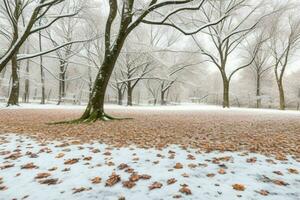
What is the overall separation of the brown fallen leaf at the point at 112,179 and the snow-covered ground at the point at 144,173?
30 millimetres

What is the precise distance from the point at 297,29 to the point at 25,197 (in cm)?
2960

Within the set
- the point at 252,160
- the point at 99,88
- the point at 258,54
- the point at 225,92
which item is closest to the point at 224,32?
the point at 225,92

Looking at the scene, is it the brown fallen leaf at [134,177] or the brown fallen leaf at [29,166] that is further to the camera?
the brown fallen leaf at [29,166]

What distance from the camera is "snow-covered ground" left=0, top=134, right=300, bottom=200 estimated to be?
278cm

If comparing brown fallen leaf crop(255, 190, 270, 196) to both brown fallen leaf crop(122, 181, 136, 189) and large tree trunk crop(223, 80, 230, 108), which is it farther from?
large tree trunk crop(223, 80, 230, 108)

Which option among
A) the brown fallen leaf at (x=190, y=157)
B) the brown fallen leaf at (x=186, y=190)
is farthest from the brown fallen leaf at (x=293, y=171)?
the brown fallen leaf at (x=186, y=190)

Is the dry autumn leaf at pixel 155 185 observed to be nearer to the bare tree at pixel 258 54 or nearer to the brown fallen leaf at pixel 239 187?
the brown fallen leaf at pixel 239 187

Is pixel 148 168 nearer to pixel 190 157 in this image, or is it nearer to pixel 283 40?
pixel 190 157

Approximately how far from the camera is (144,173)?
345 cm

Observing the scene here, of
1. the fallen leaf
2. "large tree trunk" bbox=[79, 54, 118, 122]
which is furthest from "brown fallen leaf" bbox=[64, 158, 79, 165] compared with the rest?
"large tree trunk" bbox=[79, 54, 118, 122]

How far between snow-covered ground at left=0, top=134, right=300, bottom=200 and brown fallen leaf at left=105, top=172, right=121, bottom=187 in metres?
0.03

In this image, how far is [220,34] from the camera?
77.4 feet

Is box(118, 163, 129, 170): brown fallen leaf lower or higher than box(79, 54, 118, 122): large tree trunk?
lower

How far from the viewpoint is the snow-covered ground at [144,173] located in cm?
278
